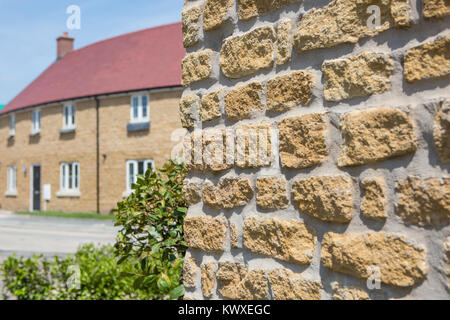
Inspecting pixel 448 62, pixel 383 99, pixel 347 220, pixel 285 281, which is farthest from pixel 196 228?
pixel 448 62

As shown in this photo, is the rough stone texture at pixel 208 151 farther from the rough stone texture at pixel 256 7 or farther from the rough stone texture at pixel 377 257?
the rough stone texture at pixel 377 257

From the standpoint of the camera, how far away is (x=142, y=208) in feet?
12.6

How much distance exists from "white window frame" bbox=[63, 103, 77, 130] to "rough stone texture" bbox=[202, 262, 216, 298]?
22186mm

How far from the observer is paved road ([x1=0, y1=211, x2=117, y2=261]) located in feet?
42.3

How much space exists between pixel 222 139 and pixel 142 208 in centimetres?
125

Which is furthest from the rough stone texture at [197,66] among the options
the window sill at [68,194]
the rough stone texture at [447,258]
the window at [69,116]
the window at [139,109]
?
the window at [69,116]

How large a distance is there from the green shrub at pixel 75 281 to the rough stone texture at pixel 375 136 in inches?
142

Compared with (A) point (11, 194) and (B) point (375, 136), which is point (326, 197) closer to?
(B) point (375, 136)

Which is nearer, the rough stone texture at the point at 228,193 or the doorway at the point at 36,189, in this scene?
the rough stone texture at the point at 228,193

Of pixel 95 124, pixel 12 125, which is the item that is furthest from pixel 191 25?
pixel 12 125

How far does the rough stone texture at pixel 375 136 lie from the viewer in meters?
1.97

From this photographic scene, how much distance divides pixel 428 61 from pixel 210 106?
1.37 metres
